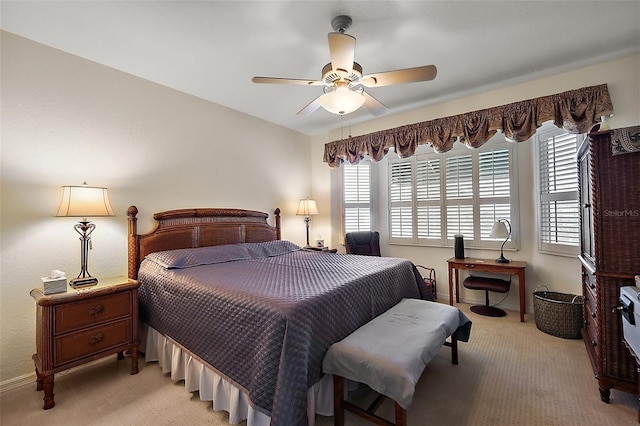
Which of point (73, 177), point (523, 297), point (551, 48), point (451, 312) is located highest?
point (551, 48)

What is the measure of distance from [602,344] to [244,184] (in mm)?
3827

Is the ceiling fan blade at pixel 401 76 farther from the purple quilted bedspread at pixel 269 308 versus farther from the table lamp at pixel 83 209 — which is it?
the table lamp at pixel 83 209

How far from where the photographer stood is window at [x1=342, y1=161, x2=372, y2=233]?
4.70m

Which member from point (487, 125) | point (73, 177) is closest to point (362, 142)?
point (487, 125)

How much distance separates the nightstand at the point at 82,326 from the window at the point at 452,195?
3.61 m

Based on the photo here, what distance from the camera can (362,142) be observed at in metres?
4.17

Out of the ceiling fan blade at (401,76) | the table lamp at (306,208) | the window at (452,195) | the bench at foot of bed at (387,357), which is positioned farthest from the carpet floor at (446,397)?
the table lamp at (306,208)

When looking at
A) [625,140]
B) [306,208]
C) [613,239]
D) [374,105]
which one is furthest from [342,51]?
[306,208]

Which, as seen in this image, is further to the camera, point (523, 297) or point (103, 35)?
point (523, 297)

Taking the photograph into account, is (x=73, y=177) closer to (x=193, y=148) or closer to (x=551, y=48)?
(x=193, y=148)

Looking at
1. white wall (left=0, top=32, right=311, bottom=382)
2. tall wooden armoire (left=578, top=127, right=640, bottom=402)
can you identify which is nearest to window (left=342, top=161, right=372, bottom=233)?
white wall (left=0, top=32, right=311, bottom=382)

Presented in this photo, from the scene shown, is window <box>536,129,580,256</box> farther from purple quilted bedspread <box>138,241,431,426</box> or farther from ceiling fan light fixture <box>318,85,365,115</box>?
ceiling fan light fixture <box>318,85,365,115</box>

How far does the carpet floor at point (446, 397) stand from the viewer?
5.67 feet

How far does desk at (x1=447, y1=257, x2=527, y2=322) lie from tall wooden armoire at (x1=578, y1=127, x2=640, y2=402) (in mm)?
1329
